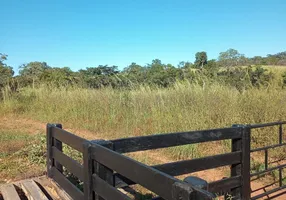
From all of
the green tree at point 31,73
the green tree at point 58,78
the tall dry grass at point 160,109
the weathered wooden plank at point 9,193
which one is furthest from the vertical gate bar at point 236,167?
the green tree at point 31,73

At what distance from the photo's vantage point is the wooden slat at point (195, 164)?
246 cm

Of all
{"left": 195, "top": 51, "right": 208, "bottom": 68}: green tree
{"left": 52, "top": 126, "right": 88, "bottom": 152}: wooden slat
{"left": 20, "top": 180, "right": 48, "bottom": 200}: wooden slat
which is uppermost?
{"left": 195, "top": 51, "right": 208, "bottom": 68}: green tree

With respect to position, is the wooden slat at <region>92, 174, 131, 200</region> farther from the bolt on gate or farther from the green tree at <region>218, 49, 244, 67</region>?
the green tree at <region>218, 49, 244, 67</region>

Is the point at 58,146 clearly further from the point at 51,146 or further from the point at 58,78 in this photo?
the point at 58,78

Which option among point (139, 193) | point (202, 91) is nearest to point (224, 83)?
point (202, 91)

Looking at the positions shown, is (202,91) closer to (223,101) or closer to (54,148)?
(223,101)

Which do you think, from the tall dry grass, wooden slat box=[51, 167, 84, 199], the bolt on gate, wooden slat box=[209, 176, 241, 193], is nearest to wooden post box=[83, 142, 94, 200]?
the bolt on gate

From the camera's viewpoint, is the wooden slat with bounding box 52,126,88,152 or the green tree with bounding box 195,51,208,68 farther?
the green tree with bounding box 195,51,208,68

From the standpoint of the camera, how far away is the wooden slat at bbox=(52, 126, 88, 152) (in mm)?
2402

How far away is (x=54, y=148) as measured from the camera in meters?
3.34

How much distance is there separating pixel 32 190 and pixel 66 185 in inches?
23.1

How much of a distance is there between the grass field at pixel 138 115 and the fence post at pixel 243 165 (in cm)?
259

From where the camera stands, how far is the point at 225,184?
2859 millimetres

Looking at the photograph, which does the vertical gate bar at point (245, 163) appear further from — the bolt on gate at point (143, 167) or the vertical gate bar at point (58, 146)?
the vertical gate bar at point (58, 146)
